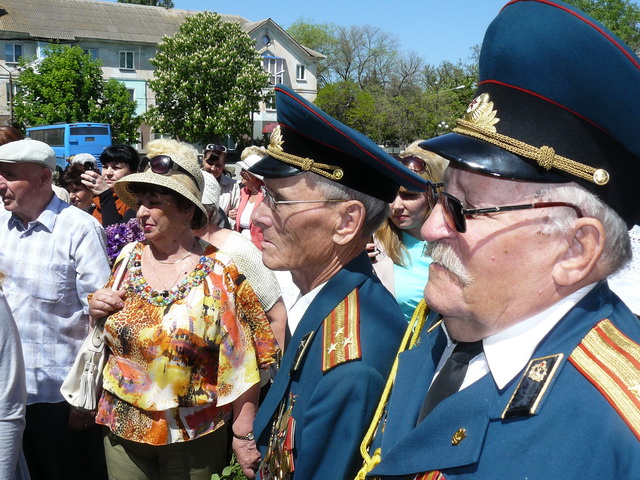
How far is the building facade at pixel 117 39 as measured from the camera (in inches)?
1704

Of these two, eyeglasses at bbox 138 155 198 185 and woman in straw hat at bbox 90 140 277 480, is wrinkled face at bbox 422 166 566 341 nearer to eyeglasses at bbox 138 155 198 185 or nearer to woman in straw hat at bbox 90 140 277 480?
woman in straw hat at bbox 90 140 277 480

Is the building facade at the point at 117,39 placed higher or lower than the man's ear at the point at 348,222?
higher

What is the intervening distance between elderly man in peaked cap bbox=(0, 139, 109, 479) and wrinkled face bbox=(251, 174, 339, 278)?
1770mm

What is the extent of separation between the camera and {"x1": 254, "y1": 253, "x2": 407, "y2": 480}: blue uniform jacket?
1.87 meters

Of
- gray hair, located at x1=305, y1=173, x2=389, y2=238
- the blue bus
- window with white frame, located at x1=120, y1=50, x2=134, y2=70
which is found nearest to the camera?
gray hair, located at x1=305, y1=173, x2=389, y2=238

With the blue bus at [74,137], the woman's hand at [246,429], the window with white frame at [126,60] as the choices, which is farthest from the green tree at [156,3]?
the woman's hand at [246,429]

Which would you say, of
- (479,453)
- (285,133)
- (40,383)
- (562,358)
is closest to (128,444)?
(40,383)

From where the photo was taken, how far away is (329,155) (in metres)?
2.24

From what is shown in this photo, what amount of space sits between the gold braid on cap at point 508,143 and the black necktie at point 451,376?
1.67 ft

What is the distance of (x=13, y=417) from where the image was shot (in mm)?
2805

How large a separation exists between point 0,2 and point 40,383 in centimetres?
4971

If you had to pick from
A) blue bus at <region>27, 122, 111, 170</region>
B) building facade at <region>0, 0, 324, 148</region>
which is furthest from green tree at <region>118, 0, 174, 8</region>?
blue bus at <region>27, 122, 111, 170</region>

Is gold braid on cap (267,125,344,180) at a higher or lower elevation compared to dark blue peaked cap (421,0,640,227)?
lower

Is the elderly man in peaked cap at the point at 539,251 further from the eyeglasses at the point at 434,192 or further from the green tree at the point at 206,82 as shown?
the green tree at the point at 206,82
